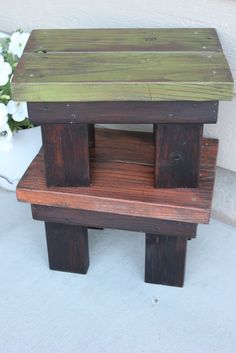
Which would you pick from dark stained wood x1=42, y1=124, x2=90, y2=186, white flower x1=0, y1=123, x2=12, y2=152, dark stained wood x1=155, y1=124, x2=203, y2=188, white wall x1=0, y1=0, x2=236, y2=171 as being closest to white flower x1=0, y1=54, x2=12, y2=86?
white flower x1=0, y1=123, x2=12, y2=152

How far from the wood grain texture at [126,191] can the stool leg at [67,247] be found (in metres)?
0.09

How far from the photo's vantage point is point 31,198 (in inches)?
47.2

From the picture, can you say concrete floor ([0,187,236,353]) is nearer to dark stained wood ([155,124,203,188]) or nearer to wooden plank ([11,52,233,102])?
dark stained wood ([155,124,203,188])

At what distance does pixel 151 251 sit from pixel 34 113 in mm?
403

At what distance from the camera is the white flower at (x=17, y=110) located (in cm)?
141

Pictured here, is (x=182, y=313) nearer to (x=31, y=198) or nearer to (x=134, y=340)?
(x=134, y=340)

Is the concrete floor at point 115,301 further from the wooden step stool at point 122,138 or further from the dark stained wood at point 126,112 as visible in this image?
the dark stained wood at point 126,112

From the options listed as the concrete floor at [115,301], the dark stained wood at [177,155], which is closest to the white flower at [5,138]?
the concrete floor at [115,301]

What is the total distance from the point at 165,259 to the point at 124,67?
43 cm

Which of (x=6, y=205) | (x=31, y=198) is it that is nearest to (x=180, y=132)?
(x=31, y=198)

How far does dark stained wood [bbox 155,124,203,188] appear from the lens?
109 cm

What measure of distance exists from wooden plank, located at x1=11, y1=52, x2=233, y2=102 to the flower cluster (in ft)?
0.94

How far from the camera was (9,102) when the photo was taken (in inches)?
55.5

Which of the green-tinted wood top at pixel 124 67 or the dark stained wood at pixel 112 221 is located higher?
the green-tinted wood top at pixel 124 67
